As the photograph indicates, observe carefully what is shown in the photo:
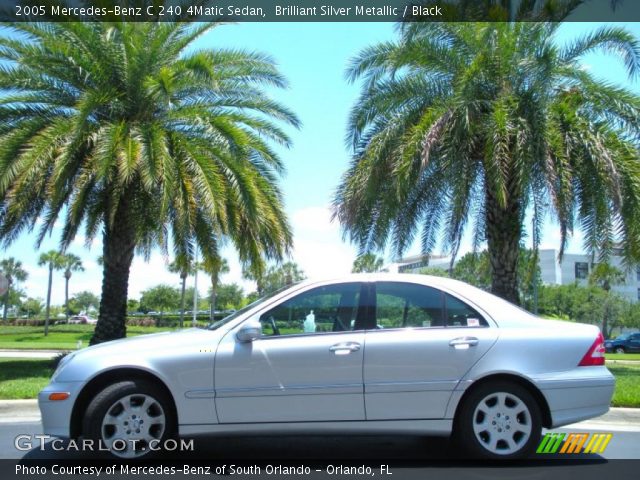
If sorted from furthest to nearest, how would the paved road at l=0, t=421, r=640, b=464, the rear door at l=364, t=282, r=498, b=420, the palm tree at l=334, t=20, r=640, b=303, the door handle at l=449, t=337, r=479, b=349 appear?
the palm tree at l=334, t=20, r=640, b=303, the paved road at l=0, t=421, r=640, b=464, the door handle at l=449, t=337, r=479, b=349, the rear door at l=364, t=282, r=498, b=420

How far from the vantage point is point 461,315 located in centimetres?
576

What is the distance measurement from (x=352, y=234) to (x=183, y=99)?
468 centimetres

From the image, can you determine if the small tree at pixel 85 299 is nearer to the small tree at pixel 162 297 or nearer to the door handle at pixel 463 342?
the small tree at pixel 162 297

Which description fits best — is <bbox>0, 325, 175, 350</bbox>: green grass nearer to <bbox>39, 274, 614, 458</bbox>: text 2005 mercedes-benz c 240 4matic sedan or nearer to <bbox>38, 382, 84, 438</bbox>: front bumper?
<bbox>38, 382, 84, 438</bbox>: front bumper

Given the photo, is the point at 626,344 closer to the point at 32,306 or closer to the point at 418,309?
the point at 418,309

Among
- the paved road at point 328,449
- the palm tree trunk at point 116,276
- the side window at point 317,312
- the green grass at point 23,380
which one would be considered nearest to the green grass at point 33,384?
the green grass at point 23,380

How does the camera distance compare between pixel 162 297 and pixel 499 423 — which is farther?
pixel 162 297

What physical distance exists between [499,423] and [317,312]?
72.6 inches

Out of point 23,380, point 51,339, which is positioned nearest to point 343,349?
point 23,380

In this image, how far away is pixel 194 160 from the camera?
12414 millimetres

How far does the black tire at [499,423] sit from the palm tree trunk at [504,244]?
25.3 ft

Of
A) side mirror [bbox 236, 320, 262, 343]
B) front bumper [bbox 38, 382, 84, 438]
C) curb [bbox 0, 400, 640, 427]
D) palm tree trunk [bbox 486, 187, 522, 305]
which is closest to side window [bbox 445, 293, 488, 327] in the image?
side mirror [bbox 236, 320, 262, 343]

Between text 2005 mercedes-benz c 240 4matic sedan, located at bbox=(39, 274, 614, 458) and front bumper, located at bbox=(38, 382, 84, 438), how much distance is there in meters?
0.01

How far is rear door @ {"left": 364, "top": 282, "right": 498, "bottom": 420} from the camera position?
17.7 ft
